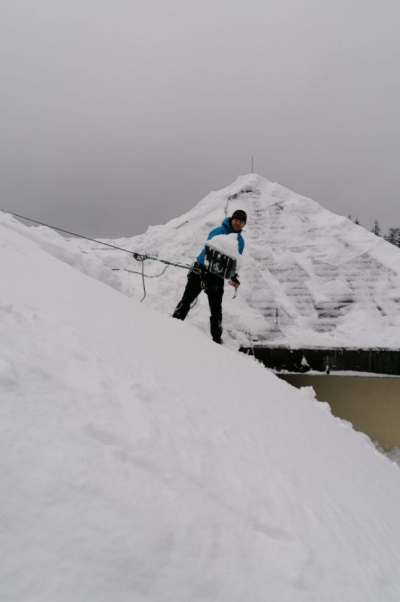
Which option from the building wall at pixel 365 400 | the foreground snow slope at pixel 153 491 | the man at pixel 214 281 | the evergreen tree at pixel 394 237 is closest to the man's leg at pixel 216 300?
the man at pixel 214 281

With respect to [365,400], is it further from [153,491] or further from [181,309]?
[153,491]

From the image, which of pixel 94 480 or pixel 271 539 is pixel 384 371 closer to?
pixel 271 539

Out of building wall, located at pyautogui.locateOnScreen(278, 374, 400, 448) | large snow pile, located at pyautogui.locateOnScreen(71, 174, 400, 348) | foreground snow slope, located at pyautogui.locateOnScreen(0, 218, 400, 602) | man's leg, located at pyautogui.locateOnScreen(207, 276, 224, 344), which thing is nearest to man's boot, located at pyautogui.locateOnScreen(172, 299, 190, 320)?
man's leg, located at pyautogui.locateOnScreen(207, 276, 224, 344)

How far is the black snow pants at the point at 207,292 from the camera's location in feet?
16.6

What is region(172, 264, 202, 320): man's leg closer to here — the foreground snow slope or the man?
the man

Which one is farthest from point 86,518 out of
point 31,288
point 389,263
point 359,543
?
point 389,263

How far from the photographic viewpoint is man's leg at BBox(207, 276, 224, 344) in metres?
5.09

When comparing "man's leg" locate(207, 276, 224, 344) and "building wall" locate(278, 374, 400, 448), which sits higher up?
"man's leg" locate(207, 276, 224, 344)

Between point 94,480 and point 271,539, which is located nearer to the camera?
point 94,480

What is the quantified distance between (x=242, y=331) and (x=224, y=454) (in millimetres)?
4698

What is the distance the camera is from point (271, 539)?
117 cm

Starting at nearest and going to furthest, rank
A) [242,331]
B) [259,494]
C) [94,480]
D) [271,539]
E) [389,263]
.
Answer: [94,480] → [271,539] → [259,494] → [242,331] → [389,263]

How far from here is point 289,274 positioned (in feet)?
24.5

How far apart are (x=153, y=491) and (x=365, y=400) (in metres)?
5.84
